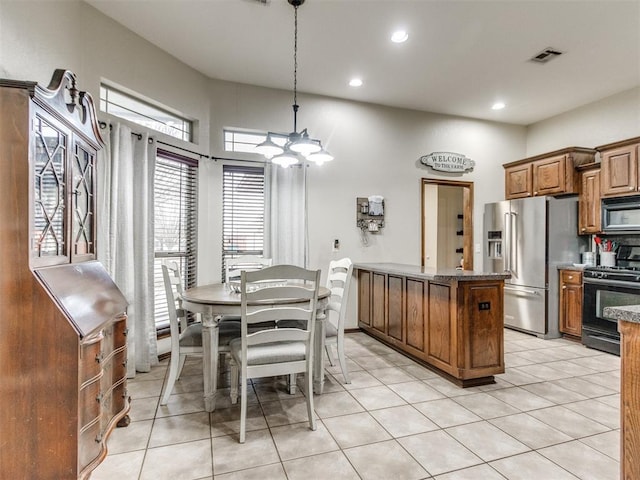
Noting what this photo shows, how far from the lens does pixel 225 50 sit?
3574mm

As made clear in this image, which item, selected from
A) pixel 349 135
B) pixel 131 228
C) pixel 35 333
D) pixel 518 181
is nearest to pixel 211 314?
pixel 35 333

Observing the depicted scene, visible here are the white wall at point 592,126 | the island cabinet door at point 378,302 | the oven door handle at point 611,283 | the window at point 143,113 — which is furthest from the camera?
the white wall at point 592,126

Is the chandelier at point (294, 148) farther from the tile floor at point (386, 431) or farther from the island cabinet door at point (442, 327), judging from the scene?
the tile floor at point (386, 431)

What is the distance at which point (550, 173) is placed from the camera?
4727 mm

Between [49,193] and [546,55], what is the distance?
14.5 feet

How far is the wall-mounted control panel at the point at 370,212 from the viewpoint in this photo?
189 inches

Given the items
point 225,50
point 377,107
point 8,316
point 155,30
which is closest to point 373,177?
point 377,107

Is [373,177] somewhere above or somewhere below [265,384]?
above

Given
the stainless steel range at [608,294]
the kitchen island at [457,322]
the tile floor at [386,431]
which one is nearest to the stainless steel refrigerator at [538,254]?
the stainless steel range at [608,294]

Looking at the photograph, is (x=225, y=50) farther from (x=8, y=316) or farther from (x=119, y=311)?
(x=8, y=316)

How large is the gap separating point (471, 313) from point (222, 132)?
3.35 metres

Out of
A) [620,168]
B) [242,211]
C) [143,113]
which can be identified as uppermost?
[143,113]

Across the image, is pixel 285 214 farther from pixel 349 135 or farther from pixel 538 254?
pixel 538 254

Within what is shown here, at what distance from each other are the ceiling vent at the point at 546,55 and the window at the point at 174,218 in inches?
150
